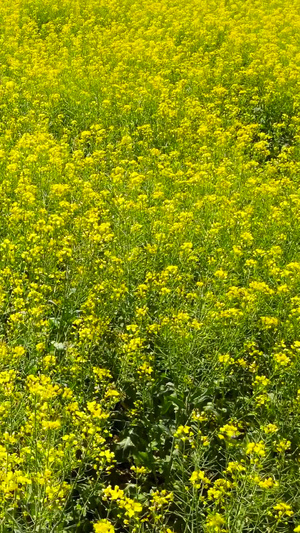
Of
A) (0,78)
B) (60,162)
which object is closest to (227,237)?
(60,162)

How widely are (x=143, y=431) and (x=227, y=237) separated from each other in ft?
5.54

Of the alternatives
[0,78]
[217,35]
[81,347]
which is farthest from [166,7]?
[81,347]

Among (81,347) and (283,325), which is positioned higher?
(81,347)

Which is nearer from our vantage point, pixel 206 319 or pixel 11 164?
pixel 206 319

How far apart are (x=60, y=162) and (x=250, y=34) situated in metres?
5.59

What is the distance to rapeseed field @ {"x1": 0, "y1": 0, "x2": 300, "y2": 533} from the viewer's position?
2.38 metres

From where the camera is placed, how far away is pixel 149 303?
3705mm

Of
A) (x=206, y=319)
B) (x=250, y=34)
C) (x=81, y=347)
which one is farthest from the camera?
(x=250, y=34)

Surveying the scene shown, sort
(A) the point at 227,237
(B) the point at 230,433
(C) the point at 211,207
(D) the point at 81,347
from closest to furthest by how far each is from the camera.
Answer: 1. (B) the point at 230,433
2. (D) the point at 81,347
3. (A) the point at 227,237
4. (C) the point at 211,207

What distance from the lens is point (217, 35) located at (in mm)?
9727

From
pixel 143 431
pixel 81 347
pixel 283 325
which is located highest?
pixel 81 347

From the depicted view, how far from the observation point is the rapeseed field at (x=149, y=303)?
7.81 feet

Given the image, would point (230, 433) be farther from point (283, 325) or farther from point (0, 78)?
point (0, 78)

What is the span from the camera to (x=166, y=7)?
1125 cm
